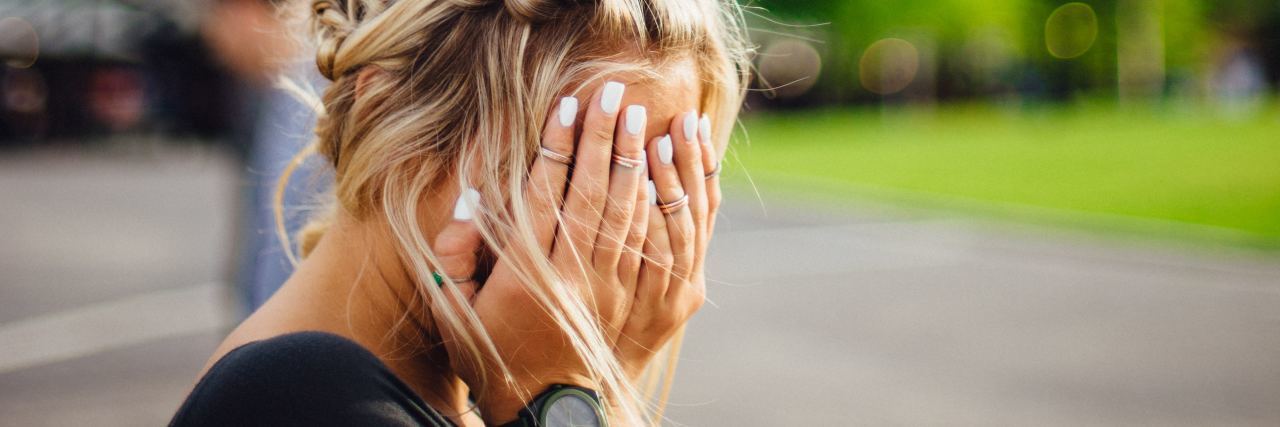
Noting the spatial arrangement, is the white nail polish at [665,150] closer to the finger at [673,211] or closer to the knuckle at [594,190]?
the finger at [673,211]

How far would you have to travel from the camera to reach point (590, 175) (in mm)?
1466

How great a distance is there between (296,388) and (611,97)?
0.60 m

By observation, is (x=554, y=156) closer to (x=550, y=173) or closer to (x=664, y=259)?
(x=550, y=173)

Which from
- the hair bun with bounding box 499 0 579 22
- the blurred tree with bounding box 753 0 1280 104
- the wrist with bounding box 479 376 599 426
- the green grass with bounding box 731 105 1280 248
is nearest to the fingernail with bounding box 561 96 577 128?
the hair bun with bounding box 499 0 579 22

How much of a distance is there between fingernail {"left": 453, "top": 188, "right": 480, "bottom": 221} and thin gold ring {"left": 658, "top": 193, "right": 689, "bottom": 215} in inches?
11.9

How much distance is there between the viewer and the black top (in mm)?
1158

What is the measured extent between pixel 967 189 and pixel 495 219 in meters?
15.8

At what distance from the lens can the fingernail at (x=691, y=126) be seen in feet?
5.05

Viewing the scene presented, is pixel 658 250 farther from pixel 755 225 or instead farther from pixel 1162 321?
pixel 755 225

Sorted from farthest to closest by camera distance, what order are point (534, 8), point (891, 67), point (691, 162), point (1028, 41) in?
1. point (891, 67)
2. point (1028, 41)
3. point (691, 162)
4. point (534, 8)

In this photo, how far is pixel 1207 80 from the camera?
4869cm

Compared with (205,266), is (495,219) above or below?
above

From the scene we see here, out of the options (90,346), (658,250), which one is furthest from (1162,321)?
(90,346)

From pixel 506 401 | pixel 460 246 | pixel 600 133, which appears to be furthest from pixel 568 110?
pixel 506 401
